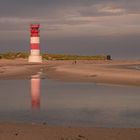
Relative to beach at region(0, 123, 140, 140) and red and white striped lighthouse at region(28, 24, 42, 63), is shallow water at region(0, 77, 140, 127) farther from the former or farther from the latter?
red and white striped lighthouse at region(28, 24, 42, 63)

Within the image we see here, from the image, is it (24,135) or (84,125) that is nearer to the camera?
(24,135)

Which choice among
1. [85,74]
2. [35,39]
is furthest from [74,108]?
[35,39]

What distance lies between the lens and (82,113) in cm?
1145

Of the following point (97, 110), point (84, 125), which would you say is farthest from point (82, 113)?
point (84, 125)

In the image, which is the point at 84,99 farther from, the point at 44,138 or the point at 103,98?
the point at 44,138

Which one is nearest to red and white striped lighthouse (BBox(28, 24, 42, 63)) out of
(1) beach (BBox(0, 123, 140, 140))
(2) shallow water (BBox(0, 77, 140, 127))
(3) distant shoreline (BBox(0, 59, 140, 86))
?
(3) distant shoreline (BBox(0, 59, 140, 86))

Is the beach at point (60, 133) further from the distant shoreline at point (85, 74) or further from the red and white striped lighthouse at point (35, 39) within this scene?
the red and white striped lighthouse at point (35, 39)

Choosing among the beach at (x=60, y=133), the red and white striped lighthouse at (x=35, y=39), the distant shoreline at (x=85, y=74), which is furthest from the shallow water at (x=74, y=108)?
the red and white striped lighthouse at (x=35, y=39)

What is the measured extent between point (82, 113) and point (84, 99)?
3.27m

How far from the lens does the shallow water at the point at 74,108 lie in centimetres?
1030

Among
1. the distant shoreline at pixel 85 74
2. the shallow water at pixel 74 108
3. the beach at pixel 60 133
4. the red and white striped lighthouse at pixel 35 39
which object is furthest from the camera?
the red and white striped lighthouse at pixel 35 39

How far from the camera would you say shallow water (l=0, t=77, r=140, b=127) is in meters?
10.3

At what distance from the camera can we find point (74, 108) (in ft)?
40.8

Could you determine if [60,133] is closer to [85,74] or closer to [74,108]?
[74,108]
